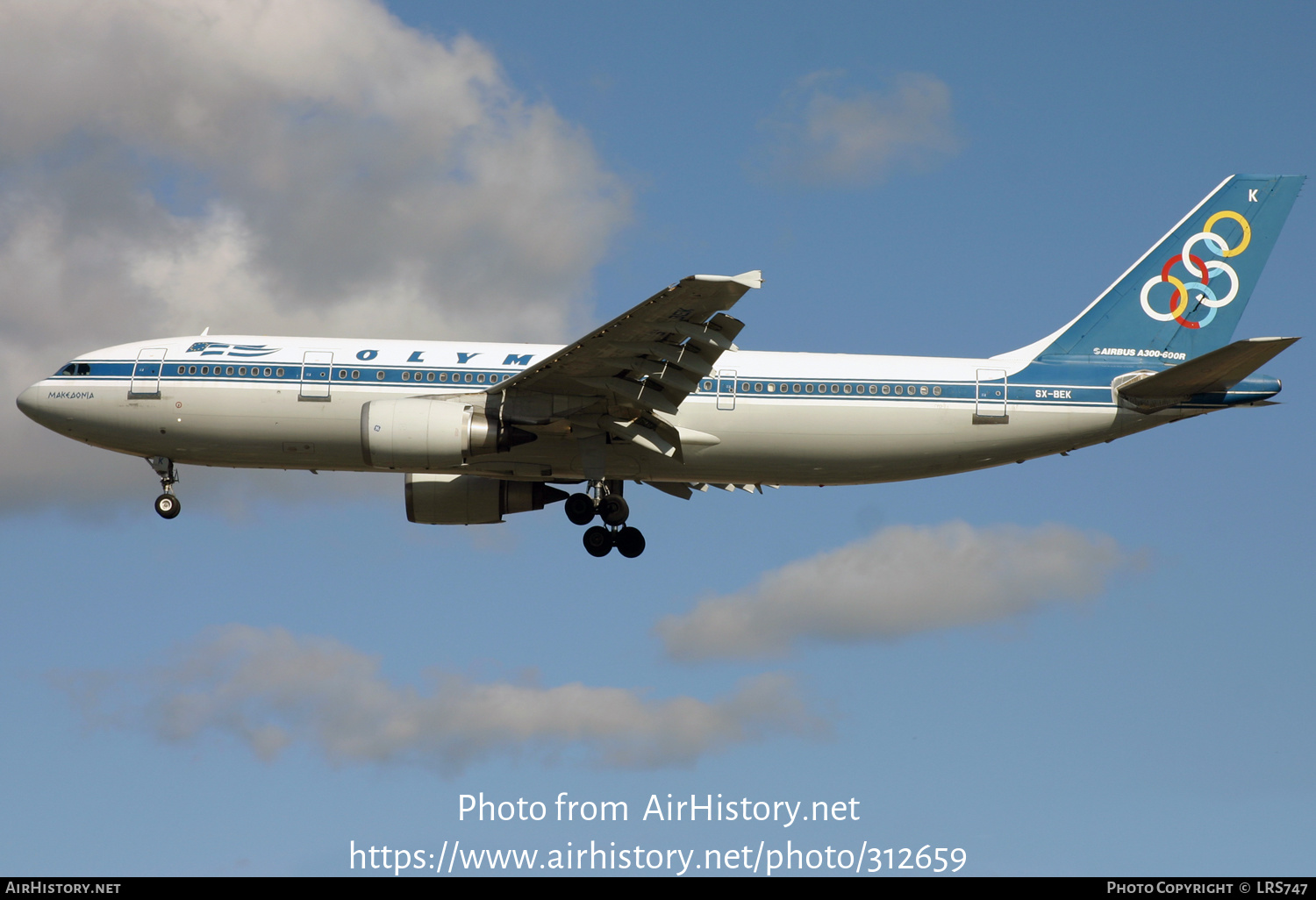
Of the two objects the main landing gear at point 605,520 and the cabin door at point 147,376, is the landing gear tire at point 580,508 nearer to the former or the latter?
the main landing gear at point 605,520

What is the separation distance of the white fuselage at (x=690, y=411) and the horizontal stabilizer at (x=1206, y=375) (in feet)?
1.70

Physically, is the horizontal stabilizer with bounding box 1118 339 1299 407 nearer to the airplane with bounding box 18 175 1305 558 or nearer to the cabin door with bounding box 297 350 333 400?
the airplane with bounding box 18 175 1305 558

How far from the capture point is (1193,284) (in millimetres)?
36938

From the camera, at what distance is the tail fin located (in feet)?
118

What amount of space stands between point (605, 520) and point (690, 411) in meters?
3.59

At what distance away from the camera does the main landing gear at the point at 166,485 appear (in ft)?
117

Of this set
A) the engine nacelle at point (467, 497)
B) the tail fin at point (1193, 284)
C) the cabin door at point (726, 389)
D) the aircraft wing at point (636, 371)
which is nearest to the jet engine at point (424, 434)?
the aircraft wing at point (636, 371)

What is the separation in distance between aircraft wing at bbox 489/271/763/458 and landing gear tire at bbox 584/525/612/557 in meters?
2.69

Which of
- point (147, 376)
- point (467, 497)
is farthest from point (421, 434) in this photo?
point (147, 376)

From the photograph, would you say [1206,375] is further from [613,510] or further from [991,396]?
[613,510]

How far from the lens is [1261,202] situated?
37.3m

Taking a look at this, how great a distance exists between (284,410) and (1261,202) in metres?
24.7

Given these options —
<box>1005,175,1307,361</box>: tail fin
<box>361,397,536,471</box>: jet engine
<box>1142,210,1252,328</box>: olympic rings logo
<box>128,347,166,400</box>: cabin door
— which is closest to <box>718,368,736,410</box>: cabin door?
<box>361,397,536,471</box>: jet engine

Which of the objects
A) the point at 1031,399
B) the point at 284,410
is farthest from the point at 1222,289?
the point at 284,410
